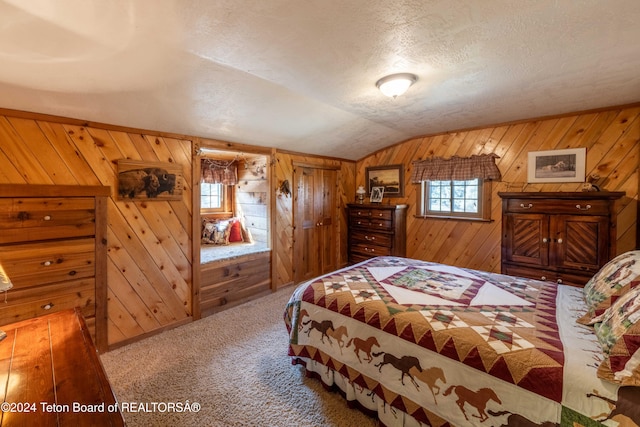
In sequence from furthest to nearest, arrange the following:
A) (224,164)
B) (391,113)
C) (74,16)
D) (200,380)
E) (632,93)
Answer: (224,164) → (391,113) → (632,93) → (200,380) → (74,16)

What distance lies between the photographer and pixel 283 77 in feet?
7.02

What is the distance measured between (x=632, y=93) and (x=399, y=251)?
2.94m

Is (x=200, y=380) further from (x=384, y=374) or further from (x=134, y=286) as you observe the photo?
(x=384, y=374)

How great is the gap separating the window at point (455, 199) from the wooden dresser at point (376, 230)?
370 mm

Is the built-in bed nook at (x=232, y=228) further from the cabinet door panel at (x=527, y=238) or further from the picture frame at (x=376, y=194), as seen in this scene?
the cabinet door panel at (x=527, y=238)

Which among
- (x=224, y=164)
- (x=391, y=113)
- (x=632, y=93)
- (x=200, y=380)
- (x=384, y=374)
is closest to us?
(x=384, y=374)

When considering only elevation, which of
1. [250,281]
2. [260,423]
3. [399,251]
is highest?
[399,251]

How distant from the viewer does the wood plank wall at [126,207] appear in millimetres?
2062

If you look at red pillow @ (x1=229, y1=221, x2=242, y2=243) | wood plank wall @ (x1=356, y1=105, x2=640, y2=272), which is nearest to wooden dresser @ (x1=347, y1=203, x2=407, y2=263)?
wood plank wall @ (x1=356, y1=105, x2=640, y2=272)

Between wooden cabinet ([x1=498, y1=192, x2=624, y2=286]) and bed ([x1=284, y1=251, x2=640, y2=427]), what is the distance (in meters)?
0.81

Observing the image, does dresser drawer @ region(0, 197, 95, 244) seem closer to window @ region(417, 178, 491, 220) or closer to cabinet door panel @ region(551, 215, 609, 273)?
window @ region(417, 178, 491, 220)

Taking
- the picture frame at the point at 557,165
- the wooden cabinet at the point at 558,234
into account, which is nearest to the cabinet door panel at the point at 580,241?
the wooden cabinet at the point at 558,234

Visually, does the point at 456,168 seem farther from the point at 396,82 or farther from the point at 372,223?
the point at 396,82

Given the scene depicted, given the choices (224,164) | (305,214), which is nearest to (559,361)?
(305,214)
